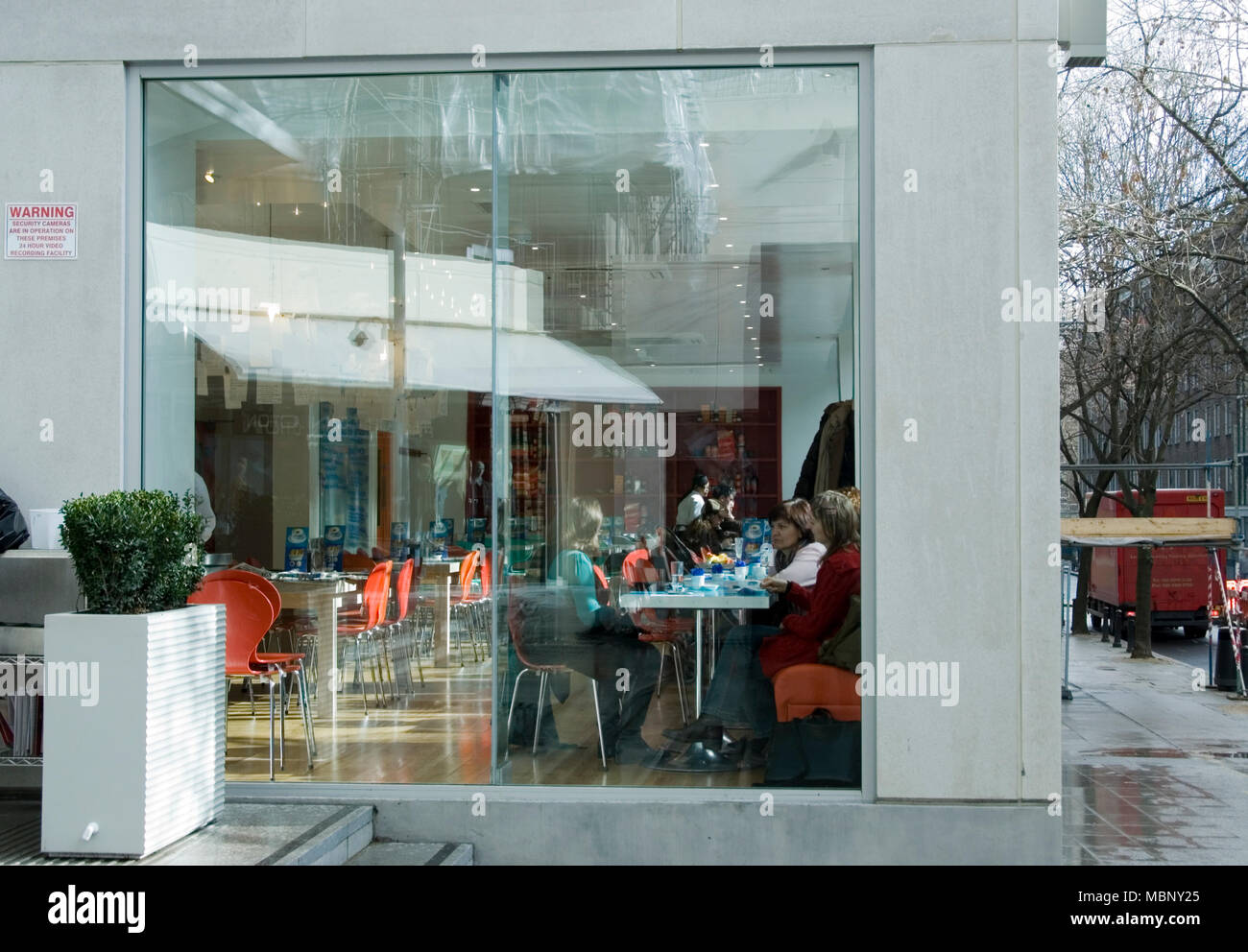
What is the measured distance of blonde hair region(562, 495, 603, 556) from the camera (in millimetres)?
6535

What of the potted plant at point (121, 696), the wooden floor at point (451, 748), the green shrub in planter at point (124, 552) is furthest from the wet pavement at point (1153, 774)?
the green shrub in planter at point (124, 552)

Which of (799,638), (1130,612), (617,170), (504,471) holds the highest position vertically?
(617,170)

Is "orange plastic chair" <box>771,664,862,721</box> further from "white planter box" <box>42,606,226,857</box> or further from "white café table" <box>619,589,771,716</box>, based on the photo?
"white planter box" <box>42,606,226,857</box>

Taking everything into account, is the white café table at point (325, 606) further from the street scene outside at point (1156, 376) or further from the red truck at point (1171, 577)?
the red truck at point (1171, 577)

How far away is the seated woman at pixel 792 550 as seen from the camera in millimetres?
6082

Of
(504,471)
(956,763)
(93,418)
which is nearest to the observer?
(956,763)

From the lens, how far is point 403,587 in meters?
7.58

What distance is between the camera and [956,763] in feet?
17.4

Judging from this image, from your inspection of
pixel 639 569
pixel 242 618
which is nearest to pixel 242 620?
pixel 242 618

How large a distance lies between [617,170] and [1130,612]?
14421 millimetres

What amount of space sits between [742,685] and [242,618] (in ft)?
8.46
